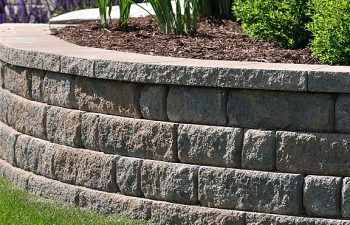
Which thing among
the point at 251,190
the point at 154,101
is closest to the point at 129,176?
the point at 154,101

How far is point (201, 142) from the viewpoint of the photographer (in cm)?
525

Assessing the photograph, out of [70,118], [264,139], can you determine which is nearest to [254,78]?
[264,139]

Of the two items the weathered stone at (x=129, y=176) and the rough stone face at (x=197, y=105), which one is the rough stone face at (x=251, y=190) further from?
the weathered stone at (x=129, y=176)

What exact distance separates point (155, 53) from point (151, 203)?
112 centimetres

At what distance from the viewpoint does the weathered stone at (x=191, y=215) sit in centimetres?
518

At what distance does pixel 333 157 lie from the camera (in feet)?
16.1

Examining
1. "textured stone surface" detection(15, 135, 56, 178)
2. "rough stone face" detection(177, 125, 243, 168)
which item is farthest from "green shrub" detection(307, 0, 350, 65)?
"textured stone surface" detection(15, 135, 56, 178)

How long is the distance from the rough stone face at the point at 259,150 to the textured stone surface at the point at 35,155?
160 centimetres

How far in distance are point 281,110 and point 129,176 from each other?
112cm

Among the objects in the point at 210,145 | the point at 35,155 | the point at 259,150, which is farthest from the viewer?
the point at 35,155

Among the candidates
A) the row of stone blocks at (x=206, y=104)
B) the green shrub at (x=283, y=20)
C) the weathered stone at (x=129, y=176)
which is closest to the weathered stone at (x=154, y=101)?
the row of stone blocks at (x=206, y=104)

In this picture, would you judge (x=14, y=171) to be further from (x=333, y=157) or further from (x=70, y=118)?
(x=333, y=157)

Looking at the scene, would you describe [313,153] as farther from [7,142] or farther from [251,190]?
[7,142]

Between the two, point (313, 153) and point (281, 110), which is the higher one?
point (281, 110)
